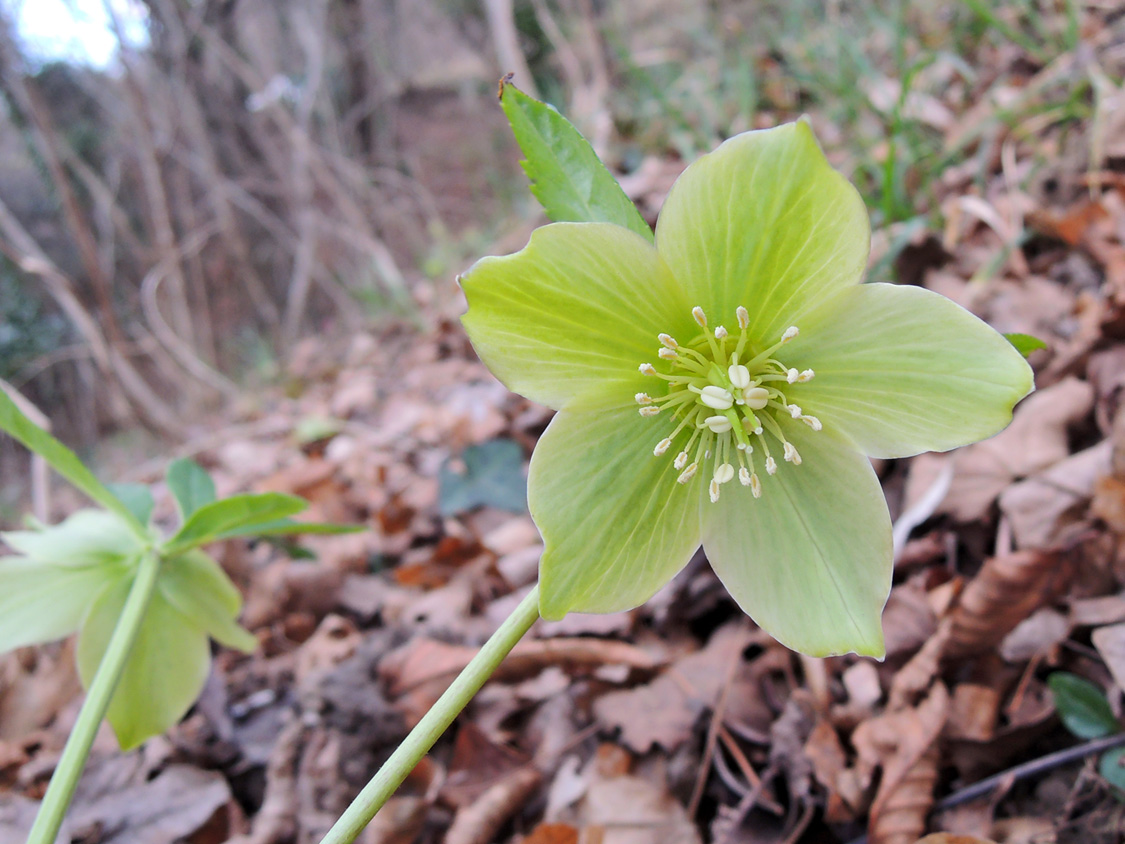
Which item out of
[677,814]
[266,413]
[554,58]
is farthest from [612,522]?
[554,58]

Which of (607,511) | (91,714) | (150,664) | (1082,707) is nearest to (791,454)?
(607,511)

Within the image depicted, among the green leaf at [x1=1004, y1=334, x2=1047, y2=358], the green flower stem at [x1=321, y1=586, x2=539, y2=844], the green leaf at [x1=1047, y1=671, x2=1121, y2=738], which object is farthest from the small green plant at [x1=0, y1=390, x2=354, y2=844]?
the green leaf at [x1=1047, y1=671, x2=1121, y2=738]

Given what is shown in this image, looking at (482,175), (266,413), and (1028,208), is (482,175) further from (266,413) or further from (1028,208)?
(1028,208)

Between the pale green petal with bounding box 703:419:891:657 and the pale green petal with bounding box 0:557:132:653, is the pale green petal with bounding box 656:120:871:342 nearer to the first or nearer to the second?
the pale green petal with bounding box 703:419:891:657

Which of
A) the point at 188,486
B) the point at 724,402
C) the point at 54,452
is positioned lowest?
the point at 724,402

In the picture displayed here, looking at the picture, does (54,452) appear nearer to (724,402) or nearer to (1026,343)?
(724,402)

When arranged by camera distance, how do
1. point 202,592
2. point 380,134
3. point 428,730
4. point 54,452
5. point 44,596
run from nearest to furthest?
point 428,730
point 54,452
point 44,596
point 202,592
point 380,134

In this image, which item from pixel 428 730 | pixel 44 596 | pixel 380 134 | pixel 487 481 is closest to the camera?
pixel 428 730
